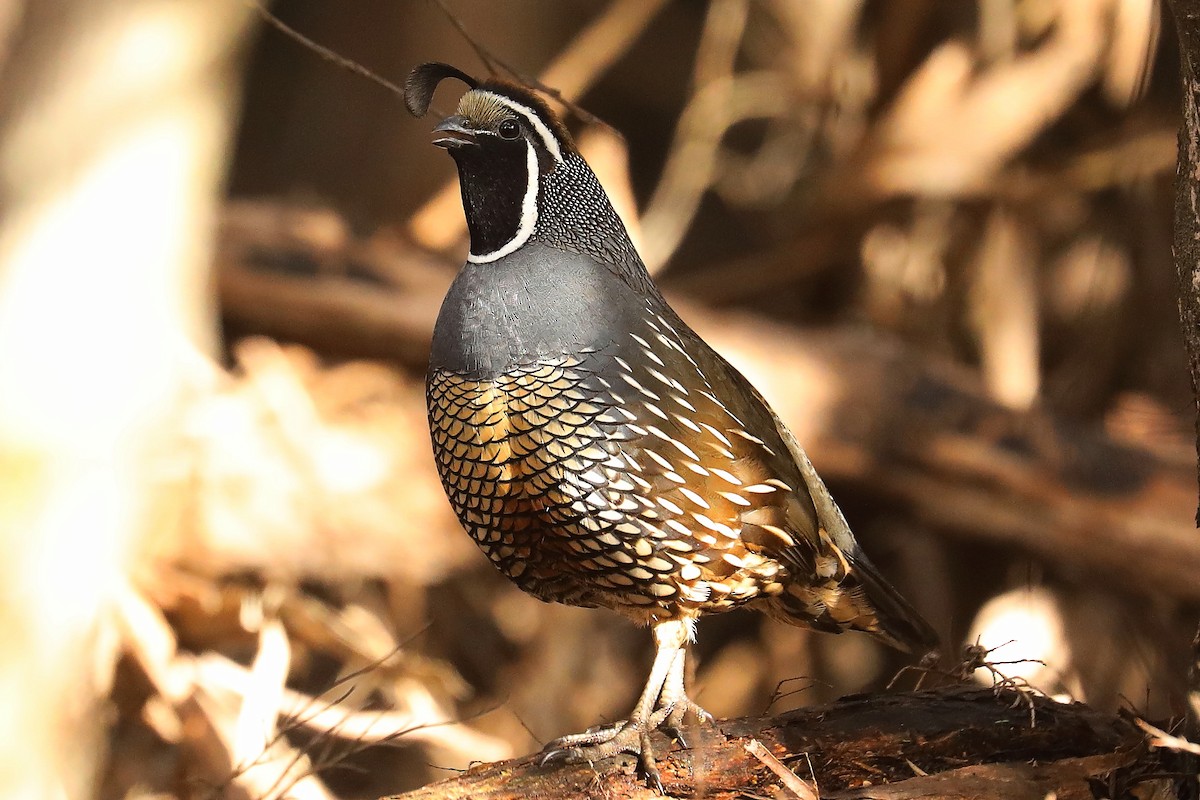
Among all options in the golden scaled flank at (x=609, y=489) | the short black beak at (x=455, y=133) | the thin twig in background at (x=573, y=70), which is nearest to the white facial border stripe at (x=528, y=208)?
the short black beak at (x=455, y=133)

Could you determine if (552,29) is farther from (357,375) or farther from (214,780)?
(214,780)

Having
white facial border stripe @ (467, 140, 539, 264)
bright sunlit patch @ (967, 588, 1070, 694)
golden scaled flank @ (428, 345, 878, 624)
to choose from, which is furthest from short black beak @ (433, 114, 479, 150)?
bright sunlit patch @ (967, 588, 1070, 694)

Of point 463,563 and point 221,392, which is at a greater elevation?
point 221,392

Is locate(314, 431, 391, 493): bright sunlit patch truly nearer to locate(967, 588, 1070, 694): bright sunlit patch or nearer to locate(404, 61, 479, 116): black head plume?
locate(967, 588, 1070, 694): bright sunlit patch

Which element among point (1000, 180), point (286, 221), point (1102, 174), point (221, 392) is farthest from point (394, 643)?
point (1102, 174)

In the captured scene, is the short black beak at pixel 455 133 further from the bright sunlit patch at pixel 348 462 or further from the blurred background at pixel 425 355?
the bright sunlit patch at pixel 348 462
